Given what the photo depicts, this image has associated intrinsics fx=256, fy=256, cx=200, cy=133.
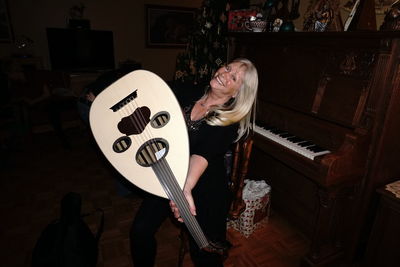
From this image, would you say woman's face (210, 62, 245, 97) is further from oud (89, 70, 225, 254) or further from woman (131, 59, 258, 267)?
oud (89, 70, 225, 254)

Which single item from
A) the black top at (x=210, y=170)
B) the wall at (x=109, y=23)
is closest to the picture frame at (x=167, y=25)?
the wall at (x=109, y=23)

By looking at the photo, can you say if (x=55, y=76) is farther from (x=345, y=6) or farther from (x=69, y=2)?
(x=345, y=6)

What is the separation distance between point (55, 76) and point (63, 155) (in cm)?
155

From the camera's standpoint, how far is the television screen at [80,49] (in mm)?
5570

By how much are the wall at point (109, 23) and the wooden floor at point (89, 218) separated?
2.93 m

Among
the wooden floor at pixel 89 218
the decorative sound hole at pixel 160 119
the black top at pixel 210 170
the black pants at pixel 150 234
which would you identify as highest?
the decorative sound hole at pixel 160 119

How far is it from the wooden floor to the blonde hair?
128cm

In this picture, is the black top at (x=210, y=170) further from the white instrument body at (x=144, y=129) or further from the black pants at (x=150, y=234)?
the white instrument body at (x=144, y=129)

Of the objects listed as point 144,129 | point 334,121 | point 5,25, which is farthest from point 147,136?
point 5,25

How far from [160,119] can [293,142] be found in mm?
1202

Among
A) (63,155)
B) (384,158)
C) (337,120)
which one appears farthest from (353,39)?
(63,155)

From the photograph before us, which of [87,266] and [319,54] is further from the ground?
[319,54]

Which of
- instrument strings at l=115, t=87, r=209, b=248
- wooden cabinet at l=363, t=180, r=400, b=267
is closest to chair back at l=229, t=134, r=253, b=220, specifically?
instrument strings at l=115, t=87, r=209, b=248

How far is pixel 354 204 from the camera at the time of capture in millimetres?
1867
